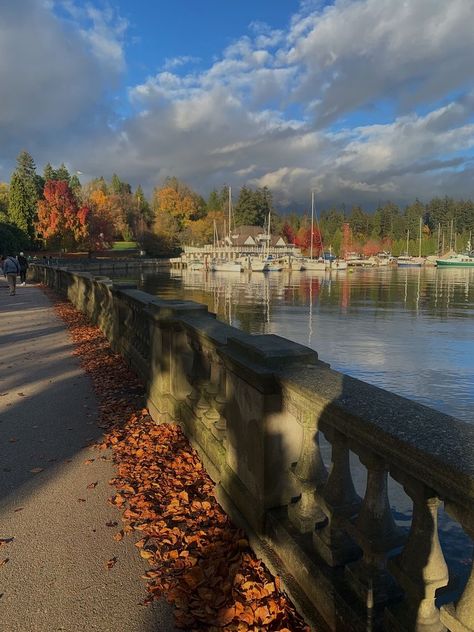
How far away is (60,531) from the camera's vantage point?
3.66 m

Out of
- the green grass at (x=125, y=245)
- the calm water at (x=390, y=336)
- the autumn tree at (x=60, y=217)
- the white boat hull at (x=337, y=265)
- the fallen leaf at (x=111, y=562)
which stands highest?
the autumn tree at (x=60, y=217)

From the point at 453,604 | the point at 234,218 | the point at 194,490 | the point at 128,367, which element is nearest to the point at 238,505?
the point at 194,490

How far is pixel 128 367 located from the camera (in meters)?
8.64

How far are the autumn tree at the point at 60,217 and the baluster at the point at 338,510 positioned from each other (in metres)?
82.5

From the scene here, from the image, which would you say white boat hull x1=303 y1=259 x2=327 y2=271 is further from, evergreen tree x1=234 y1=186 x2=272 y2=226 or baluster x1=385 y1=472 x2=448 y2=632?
baluster x1=385 y1=472 x2=448 y2=632

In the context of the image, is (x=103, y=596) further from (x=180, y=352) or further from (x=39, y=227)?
(x=39, y=227)

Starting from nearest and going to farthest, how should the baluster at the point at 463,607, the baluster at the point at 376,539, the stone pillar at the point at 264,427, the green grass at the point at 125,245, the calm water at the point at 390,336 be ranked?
the baluster at the point at 463,607
the baluster at the point at 376,539
the stone pillar at the point at 264,427
the calm water at the point at 390,336
the green grass at the point at 125,245

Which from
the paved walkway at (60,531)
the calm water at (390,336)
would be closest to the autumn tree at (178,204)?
the calm water at (390,336)

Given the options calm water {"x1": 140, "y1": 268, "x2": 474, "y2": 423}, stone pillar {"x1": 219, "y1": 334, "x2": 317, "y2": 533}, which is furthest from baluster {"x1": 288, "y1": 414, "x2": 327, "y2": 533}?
calm water {"x1": 140, "y1": 268, "x2": 474, "y2": 423}

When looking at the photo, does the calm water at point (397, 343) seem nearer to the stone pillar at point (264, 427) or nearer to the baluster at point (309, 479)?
the baluster at point (309, 479)

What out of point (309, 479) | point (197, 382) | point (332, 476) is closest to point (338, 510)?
point (332, 476)

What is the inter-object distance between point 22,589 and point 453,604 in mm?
2428

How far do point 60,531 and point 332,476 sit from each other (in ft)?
6.94

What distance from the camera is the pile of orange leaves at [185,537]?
2.82 meters
